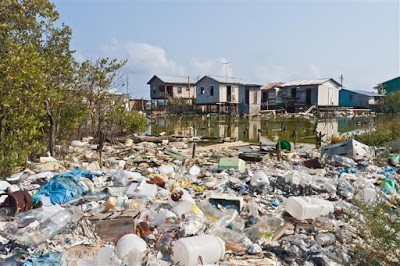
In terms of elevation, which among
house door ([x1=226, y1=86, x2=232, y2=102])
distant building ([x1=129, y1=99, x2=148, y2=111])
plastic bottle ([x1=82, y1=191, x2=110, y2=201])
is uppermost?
house door ([x1=226, y1=86, x2=232, y2=102])

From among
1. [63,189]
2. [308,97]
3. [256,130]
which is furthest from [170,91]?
[63,189]

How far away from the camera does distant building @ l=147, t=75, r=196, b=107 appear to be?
34.3 m

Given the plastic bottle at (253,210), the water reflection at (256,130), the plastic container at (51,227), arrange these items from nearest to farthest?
the plastic container at (51,227)
the plastic bottle at (253,210)
the water reflection at (256,130)

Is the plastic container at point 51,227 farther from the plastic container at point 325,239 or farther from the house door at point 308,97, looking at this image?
the house door at point 308,97

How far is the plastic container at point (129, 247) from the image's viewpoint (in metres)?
2.93

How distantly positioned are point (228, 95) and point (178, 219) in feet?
94.1

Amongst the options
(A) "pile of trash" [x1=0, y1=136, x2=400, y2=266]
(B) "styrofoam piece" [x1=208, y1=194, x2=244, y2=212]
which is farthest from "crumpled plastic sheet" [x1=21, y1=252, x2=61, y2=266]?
(B) "styrofoam piece" [x1=208, y1=194, x2=244, y2=212]

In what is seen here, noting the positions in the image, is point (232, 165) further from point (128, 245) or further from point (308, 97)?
point (308, 97)

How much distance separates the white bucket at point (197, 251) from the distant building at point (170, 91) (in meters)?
30.7

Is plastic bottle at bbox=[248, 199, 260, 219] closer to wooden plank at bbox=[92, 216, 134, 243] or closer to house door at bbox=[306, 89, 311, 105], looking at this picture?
wooden plank at bbox=[92, 216, 134, 243]

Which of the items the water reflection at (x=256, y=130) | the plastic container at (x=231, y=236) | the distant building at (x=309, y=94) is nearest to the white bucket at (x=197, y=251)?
the plastic container at (x=231, y=236)

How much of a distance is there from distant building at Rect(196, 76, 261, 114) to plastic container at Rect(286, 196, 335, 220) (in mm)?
27083

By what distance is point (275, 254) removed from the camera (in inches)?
123

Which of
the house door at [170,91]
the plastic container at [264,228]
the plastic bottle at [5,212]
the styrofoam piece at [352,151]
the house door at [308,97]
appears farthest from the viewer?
the house door at [170,91]
